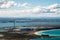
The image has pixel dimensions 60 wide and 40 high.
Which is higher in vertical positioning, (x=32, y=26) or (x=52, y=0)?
(x=52, y=0)

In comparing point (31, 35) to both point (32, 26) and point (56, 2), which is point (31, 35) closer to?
point (32, 26)

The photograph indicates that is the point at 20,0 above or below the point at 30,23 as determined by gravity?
above

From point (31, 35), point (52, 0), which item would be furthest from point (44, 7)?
point (31, 35)

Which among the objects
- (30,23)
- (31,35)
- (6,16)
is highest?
(6,16)

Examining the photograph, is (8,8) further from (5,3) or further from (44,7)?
(44,7)

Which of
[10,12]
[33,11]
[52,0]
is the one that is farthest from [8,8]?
[52,0]

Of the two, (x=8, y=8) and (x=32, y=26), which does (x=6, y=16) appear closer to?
(x=8, y=8)

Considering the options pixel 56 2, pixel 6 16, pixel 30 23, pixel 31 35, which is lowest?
pixel 31 35

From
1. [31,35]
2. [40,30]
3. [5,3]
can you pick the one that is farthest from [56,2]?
[5,3]
